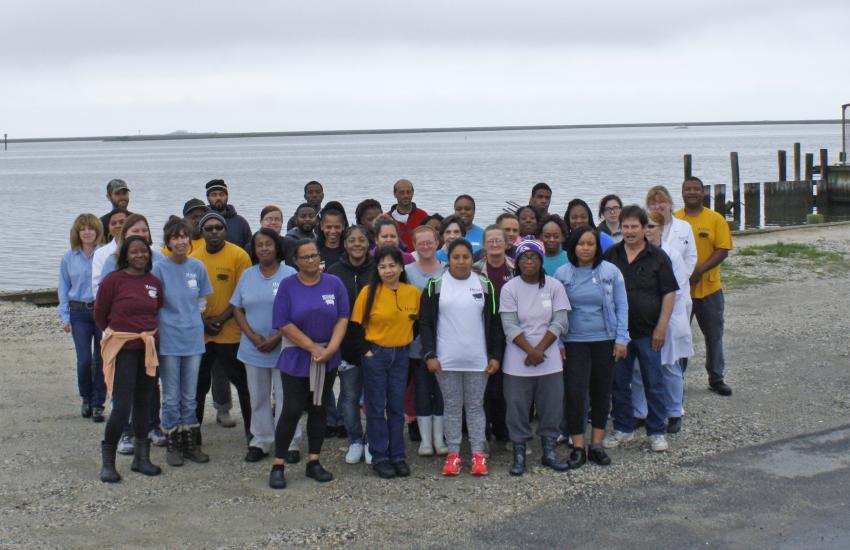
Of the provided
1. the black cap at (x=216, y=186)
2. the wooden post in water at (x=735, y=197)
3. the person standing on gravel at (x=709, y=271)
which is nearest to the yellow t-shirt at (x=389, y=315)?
the black cap at (x=216, y=186)

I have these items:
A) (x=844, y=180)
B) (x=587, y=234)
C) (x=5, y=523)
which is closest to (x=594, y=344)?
(x=587, y=234)

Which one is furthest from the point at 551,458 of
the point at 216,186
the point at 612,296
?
the point at 216,186

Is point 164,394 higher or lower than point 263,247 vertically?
lower

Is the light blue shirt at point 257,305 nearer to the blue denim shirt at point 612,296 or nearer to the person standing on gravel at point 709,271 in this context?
the blue denim shirt at point 612,296

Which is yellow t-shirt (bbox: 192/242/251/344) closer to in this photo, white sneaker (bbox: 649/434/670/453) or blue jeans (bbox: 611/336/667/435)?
blue jeans (bbox: 611/336/667/435)

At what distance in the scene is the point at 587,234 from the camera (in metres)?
7.39

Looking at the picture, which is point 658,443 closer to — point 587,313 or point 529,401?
point 529,401

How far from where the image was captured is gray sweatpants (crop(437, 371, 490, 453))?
7.42 m

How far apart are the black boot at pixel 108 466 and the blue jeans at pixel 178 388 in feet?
1.58

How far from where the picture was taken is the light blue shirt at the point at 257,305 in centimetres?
759

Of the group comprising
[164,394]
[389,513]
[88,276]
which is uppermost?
[88,276]

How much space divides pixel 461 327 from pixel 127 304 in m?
2.41

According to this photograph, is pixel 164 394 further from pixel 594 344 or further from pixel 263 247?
pixel 594 344

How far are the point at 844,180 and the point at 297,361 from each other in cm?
3316
